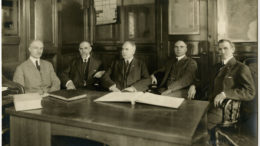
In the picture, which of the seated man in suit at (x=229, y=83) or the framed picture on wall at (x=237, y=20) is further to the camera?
the framed picture on wall at (x=237, y=20)


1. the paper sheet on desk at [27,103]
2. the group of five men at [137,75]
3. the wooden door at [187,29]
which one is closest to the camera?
the paper sheet on desk at [27,103]

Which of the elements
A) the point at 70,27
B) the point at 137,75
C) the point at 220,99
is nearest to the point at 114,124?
the point at 220,99

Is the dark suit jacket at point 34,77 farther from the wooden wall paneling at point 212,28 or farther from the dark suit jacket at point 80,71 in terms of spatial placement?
the wooden wall paneling at point 212,28

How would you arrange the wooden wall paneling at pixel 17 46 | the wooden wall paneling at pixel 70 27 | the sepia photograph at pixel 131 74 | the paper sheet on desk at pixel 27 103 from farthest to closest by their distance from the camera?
the wooden wall paneling at pixel 70 27 < the wooden wall paneling at pixel 17 46 < the paper sheet on desk at pixel 27 103 < the sepia photograph at pixel 131 74

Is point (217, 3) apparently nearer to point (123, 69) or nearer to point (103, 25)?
point (123, 69)

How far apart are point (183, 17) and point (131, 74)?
1174mm

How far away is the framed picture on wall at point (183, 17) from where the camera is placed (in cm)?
347

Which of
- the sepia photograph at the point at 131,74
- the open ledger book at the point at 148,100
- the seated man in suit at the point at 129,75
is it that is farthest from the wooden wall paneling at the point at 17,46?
the open ledger book at the point at 148,100

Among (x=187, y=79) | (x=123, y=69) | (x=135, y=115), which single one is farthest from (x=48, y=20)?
(x=135, y=115)

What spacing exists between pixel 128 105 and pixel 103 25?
9.45ft

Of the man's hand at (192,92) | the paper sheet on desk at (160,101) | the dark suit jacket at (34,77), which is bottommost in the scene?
the man's hand at (192,92)

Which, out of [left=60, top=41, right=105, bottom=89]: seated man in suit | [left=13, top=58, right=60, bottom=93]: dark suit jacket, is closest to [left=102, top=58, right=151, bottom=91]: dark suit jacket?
[left=60, top=41, right=105, bottom=89]: seated man in suit

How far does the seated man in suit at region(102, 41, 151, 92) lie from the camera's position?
10.7ft

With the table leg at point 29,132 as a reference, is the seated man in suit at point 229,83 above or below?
above
